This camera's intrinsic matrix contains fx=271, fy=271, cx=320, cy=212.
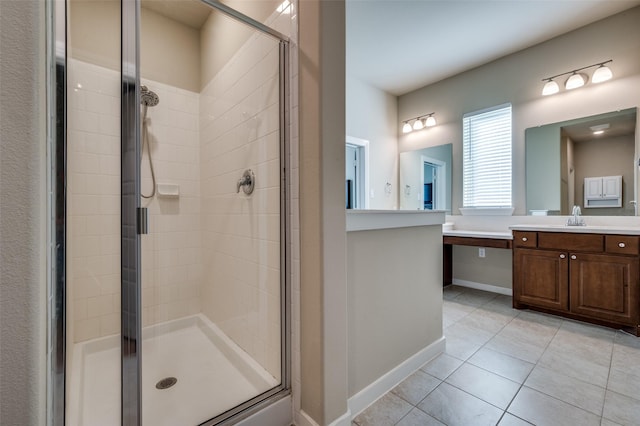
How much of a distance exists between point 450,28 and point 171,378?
3.82m

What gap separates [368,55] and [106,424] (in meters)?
3.92

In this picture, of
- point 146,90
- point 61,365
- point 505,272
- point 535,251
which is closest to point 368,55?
point 146,90

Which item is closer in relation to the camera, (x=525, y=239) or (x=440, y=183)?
(x=525, y=239)

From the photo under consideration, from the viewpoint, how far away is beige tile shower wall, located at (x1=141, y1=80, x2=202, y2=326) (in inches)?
76.1

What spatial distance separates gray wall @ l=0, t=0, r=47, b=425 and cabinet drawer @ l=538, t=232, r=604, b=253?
340 cm

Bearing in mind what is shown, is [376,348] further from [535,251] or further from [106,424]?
[535,251]

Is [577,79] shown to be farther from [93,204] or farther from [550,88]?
[93,204]

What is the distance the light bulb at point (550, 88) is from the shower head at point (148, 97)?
3791mm

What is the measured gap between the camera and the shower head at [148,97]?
5.75 feet

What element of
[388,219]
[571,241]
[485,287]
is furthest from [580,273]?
[388,219]

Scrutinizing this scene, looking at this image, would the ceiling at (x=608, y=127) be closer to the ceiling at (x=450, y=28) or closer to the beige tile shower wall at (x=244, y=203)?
the ceiling at (x=450, y=28)

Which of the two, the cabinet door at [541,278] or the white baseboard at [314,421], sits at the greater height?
the cabinet door at [541,278]

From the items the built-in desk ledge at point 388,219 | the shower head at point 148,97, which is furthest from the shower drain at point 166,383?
the shower head at point 148,97

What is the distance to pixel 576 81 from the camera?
276 cm
